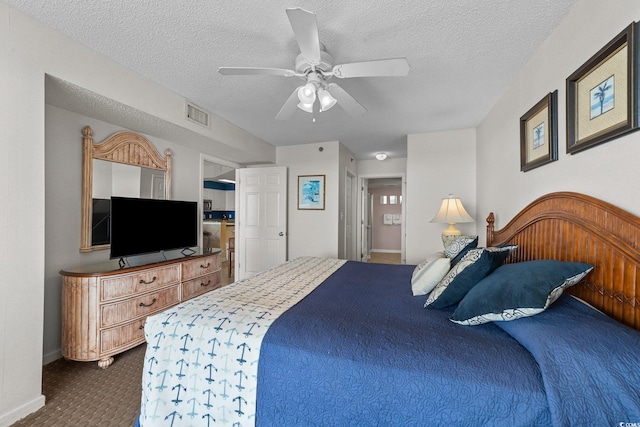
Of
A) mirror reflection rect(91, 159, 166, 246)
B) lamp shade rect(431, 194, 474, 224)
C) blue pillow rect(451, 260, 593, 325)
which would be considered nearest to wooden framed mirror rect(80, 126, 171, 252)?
mirror reflection rect(91, 159, 166, 246)

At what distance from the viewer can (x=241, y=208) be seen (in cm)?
467

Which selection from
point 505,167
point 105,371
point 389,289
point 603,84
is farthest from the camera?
point 505,167

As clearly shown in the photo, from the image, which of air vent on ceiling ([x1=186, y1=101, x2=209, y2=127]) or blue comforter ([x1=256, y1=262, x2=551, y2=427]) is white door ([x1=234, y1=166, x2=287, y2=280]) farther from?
blue comforter ([x1=256, y1=262, x2=551, y2=427])

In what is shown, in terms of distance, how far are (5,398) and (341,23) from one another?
9.93 feet

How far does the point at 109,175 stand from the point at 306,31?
2393mm

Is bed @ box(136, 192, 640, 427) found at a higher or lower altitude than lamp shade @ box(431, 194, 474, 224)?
lower

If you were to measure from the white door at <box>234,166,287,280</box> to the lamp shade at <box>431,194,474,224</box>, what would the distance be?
97.9 inches

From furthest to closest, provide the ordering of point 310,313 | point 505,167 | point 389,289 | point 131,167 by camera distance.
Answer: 1. point 131,167
2. point 505,167
3. point 389,289
4. point 310,313

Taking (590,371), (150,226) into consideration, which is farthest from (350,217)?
(590,371)

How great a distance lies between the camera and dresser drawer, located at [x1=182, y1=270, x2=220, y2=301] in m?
2.80

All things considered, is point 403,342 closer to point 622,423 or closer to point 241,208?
point 622,423

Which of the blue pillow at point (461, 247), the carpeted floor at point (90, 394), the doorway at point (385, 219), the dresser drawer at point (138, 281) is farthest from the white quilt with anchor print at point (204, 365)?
the doorway at point (385, 219)

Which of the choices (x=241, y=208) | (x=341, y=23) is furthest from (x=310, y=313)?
(x=241, y=208)

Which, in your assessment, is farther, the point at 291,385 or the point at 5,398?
the point at 5,398
